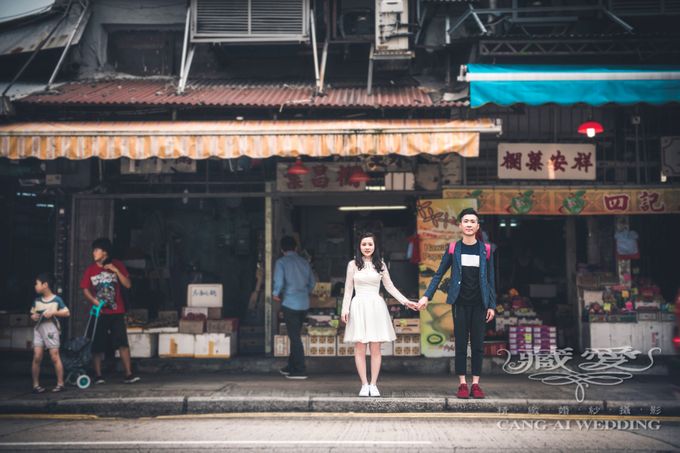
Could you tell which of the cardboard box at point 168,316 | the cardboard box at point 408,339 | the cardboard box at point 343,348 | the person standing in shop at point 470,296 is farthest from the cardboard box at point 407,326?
the cardboard box at point 168,316

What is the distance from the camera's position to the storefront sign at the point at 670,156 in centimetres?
1114

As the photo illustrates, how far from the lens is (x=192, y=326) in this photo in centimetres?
1115

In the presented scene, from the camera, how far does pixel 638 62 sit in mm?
10500

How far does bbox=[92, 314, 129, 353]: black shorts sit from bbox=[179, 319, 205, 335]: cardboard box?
1.55 m

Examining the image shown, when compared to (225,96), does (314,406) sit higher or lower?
lower

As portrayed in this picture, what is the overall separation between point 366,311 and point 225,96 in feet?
16.0

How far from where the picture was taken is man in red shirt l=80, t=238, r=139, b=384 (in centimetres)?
953

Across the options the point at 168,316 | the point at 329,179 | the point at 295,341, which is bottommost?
the point at 295,341

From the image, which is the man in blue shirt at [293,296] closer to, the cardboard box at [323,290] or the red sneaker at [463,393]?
the cardboard box at [323,290]

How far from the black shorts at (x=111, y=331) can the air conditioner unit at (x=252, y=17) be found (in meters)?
5.46

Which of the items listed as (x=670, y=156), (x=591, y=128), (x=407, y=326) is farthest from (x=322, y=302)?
(x=670, y=156)

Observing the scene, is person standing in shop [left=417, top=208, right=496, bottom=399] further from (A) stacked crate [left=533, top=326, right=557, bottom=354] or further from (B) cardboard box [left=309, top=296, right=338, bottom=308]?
(B) cardboard box [left=309, top=296, right=338, bottom=308]

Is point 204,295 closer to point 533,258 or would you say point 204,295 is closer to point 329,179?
point 329,179

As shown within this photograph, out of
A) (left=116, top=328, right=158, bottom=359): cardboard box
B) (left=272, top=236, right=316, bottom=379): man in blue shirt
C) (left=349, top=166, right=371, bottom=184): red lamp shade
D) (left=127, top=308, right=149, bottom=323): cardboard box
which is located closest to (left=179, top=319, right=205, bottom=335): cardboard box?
(left=116, top=328, right=158, bottom=359): cardboard box
